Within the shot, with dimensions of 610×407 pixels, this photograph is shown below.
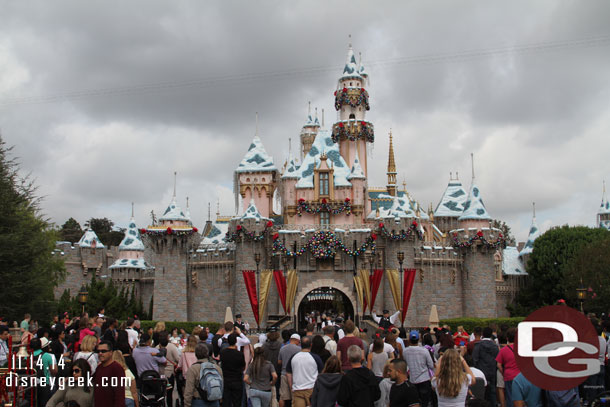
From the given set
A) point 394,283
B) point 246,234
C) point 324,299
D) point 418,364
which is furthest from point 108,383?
point 324,299

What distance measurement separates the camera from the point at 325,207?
4256cm

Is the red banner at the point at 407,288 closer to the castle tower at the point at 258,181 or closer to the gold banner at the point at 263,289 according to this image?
the gold banner at the point at 263,289

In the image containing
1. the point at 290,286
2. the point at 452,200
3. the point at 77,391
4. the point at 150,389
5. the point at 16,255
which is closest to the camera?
the point at 77,391

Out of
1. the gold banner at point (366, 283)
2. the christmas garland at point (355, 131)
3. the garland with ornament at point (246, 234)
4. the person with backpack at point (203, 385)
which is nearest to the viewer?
the person with backpack at point (203, 385)

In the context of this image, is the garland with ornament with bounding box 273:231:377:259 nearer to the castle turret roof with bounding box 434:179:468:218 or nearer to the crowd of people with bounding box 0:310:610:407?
the castle turret roof with bounding box 434:179:468:218

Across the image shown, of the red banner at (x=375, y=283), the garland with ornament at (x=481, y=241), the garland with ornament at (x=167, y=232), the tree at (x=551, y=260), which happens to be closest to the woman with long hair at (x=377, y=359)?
the red banner at (x=375, y=283)

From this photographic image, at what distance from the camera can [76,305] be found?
39750 mm

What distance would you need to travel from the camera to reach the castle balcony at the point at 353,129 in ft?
162

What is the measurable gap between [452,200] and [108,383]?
50.4 metres

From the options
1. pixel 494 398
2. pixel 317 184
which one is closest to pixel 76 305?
pixel 317 184

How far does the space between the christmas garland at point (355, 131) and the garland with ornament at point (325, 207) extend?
8.63 m

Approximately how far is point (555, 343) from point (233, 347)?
17.5 ft

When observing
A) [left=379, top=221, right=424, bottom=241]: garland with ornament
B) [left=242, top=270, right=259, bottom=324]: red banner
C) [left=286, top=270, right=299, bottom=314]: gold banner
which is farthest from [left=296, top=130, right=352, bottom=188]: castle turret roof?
[left=242, top=270, right=259, bottom=324]: red banner

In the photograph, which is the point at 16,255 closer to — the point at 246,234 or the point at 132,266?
the point at 246,234
